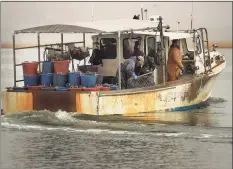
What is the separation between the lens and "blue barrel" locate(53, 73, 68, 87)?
755 inches

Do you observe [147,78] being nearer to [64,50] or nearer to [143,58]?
[143,58]

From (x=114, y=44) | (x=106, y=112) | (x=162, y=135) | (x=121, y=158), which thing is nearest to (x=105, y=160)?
(x=121, y=158)

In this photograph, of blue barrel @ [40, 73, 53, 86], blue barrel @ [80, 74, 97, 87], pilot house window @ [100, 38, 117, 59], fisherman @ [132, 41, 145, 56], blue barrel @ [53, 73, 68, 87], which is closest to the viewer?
blue barrel @ [80, 74, 97, 87]

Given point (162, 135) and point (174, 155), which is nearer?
point (174, 155)

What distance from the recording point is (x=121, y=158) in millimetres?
14617

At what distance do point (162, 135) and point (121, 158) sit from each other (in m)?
2.61

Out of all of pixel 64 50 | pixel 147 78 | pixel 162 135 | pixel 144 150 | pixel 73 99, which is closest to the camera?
pixel 144 150

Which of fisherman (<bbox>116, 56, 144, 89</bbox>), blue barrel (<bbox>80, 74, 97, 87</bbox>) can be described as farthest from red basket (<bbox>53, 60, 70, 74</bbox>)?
fisherman (<bbox>116, 56, 144, 89</bbox>)

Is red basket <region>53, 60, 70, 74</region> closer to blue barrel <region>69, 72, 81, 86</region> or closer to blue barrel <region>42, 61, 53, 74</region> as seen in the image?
blue barrel <region>42, 61, 53, 74</region>

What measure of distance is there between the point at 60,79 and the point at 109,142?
3631 millimetres

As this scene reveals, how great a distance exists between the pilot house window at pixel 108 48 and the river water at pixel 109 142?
2.42 meters

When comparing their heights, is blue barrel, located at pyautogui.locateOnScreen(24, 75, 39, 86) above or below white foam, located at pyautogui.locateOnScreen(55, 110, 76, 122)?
above

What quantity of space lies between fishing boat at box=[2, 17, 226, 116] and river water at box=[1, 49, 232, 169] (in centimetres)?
33

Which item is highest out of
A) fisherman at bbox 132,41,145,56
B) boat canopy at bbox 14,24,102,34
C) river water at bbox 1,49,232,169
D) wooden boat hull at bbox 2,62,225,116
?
boat canopy at bbox 14,24,102,34
